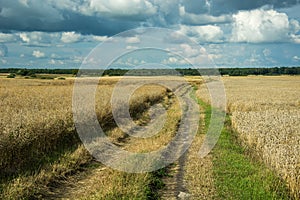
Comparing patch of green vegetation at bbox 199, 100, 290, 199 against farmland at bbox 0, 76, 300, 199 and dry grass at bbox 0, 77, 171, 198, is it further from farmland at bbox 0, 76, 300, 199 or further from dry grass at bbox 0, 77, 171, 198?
dry grass at bbox 0, 77, 171, 198

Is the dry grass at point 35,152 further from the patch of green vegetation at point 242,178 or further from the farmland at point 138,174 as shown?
the patch of green vegetation at point 242,178

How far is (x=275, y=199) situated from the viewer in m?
7.57

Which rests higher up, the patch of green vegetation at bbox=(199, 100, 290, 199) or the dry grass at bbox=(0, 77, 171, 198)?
the dry grass at bbox=(0, 77, 171, 198)

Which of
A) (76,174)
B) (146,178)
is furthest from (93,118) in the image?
(146,178)

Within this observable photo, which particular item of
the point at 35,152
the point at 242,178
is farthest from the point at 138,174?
the point at 35,152

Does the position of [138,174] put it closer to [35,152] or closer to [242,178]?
[242,178]

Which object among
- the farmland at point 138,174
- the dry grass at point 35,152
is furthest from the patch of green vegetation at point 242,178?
the dry grass at point 35,152

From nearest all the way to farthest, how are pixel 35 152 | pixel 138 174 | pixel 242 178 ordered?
1. pixel 138 174
2. pixel 242 178
3. pixel 35 152

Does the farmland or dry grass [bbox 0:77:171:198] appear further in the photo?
dry grass [bbox 0:77:171:198]

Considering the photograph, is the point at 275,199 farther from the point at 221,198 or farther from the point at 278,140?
the point at 278,140

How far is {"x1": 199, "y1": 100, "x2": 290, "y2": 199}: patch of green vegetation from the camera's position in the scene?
316 inches

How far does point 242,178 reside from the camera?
933 cm

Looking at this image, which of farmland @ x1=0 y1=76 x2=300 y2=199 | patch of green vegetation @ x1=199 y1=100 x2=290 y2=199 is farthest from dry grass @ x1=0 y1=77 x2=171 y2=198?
patch of green vegetation @ x1=199 y1=100 x2=290 y2=199

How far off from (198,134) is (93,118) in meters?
5.08
